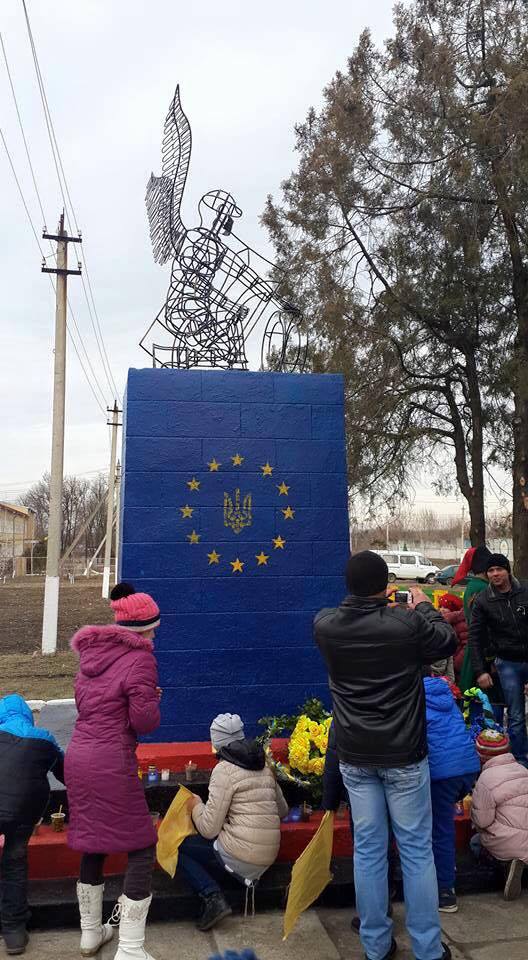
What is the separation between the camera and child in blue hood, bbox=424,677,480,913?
3412 mm

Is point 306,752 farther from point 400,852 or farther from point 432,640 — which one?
point 432,640

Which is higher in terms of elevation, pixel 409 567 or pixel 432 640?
pixel 432 640

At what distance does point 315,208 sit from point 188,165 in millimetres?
7204

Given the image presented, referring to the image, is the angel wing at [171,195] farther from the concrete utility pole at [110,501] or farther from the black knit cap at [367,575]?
the concrete utility pole at [110,501]

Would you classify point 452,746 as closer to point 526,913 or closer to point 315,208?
point 526,913

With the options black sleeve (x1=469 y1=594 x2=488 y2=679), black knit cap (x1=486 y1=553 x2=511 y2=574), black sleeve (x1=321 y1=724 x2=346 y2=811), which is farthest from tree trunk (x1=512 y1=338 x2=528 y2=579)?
black sleeve (x1=321 y1=724 x2=346 y2=811)

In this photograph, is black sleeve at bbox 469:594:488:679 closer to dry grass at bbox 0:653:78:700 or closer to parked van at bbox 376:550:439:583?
dry grass at bbox 0:653:78:700

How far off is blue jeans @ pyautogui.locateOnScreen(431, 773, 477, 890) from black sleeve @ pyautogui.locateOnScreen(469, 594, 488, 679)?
1630 mm

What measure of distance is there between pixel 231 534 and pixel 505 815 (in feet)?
7.74

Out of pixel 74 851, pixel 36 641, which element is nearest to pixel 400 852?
pixel 74 851

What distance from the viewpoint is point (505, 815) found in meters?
3.72

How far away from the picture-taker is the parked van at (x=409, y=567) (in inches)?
1519

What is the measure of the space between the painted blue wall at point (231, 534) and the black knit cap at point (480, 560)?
1.13 metres

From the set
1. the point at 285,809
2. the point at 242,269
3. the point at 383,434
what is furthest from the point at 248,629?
the point at 383,434
